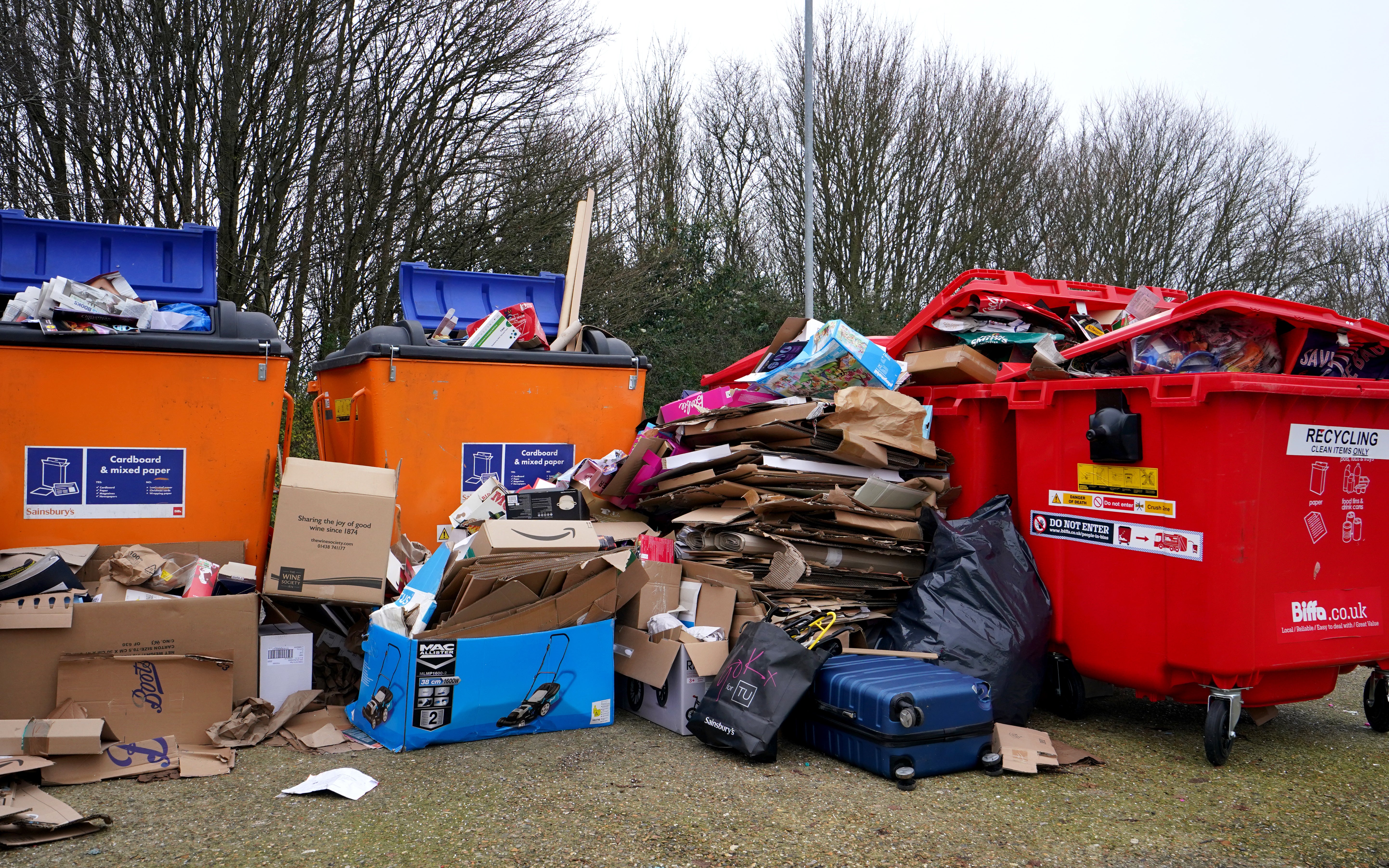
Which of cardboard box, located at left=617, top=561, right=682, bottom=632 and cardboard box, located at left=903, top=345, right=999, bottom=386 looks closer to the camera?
cardboard box, located at left=617, top=561, right=682, bottom=632

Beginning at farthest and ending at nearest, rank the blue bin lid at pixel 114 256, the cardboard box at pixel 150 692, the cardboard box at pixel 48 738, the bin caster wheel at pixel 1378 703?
the blue bin lid at pixel 114 256 < the bin caster wheel at pixel 1378 703 < the cardboard box at pixel 150 692 < the cardboard box at pixel 48 738

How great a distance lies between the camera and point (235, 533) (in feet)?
13.5

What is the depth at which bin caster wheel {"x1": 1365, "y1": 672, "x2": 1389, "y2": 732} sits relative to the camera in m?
3.79

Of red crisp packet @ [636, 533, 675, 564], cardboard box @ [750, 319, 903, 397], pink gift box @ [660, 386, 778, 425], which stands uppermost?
cardboard box @ [750, 319, 903, 397]

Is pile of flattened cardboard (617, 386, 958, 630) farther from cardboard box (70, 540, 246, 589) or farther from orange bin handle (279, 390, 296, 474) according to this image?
cardboard box (70, 540, 246, 589)

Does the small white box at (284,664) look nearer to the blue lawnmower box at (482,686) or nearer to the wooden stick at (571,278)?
the blue lawnmower box at (482,686)

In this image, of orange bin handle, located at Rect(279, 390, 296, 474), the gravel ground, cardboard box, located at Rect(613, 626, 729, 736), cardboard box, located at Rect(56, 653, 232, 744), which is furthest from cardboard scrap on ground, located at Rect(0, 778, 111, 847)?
cardboard box, located at Rect(613, 626, 729, 736)

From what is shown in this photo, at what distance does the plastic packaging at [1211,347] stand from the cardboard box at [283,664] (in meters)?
3.37

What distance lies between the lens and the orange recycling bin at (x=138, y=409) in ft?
12.3

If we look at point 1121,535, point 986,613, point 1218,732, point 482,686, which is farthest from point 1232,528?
point 482,686

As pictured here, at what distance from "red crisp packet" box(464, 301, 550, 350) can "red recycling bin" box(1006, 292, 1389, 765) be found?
2.54m

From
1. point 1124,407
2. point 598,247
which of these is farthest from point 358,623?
point 598,247

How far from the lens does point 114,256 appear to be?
168 inches

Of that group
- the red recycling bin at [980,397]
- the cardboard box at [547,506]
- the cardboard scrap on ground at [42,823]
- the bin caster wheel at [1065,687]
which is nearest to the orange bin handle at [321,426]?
the cardboard box at [547,506]
